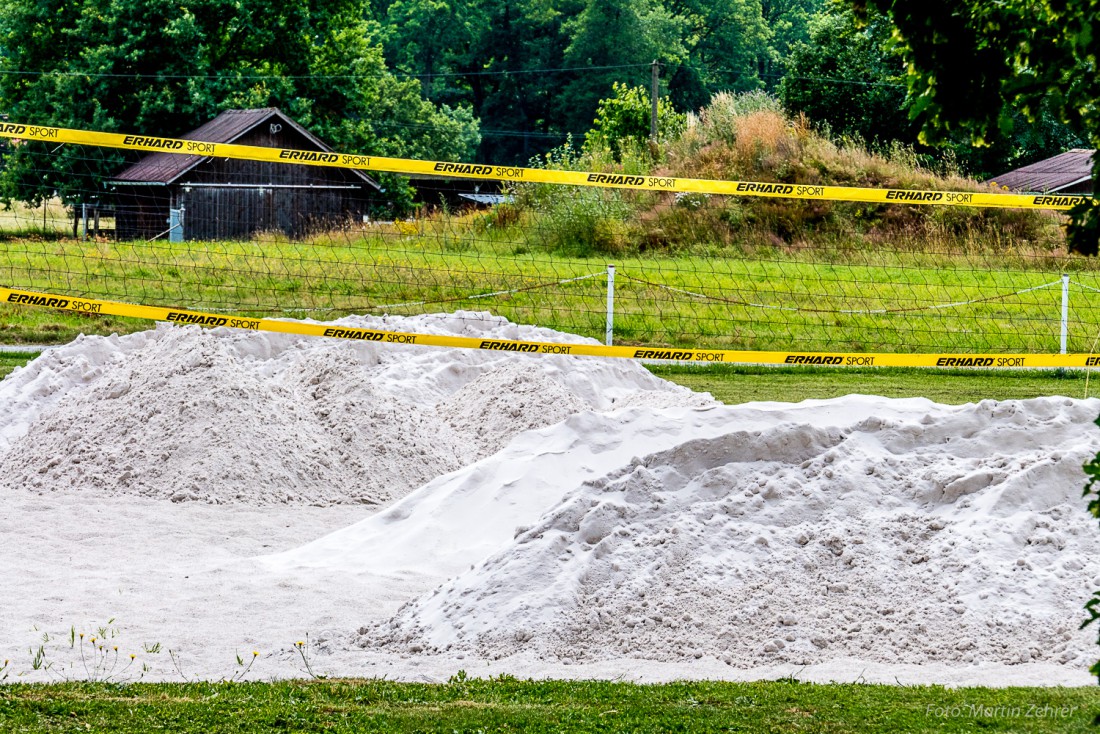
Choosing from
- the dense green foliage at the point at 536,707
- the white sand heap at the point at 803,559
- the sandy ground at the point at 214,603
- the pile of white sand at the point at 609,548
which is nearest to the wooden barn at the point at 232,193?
the pile of white sand at the point at 609,548

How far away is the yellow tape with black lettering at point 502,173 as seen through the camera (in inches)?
394

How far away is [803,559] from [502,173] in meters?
5.38

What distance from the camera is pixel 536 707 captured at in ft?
16.1

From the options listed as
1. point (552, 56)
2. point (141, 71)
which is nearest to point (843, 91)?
point (141, 71)

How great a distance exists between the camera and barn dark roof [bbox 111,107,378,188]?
37.3 meters

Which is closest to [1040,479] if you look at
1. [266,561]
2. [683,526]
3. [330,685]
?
[683,526]

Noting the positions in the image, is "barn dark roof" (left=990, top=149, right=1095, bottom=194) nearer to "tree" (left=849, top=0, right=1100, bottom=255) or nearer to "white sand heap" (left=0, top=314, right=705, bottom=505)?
"white sand heap" (left=0, top=314, right=705, bottom=505)

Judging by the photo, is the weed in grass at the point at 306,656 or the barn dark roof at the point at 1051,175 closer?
the weed in grass at the point at 306,656

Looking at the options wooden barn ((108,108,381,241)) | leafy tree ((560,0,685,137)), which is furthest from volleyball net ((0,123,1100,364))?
leafy tree ((560,0,685,137))

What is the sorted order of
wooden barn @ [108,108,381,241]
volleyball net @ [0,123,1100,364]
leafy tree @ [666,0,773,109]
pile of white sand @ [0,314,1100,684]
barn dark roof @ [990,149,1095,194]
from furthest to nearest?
leafy tree @ [666,0,773,109] < wooden barn @ [108,108,381,241] < barn dark roof @ [990,149,1095,194] < volleyball net @ [0,123,1100,364] < pile of white sand @ [0,314,1100,684]

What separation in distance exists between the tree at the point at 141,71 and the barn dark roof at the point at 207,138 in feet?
2.98

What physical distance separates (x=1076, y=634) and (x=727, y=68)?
78619 millimetres

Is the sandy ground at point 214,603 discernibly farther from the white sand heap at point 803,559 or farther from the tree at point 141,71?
the tree at point 141,71

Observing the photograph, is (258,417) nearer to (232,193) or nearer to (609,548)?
(609,548)
